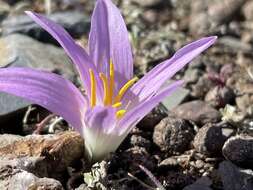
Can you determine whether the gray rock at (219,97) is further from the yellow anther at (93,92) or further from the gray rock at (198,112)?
the yellow anther at (93,92)

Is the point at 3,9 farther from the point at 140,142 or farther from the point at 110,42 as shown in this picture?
the point at 140,142

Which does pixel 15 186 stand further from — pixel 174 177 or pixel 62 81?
pixel 174 177

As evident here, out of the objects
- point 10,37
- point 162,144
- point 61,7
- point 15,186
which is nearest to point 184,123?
point 162,144

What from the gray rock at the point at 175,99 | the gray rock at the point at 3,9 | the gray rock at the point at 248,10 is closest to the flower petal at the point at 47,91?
the gray rock at the point at 175,99

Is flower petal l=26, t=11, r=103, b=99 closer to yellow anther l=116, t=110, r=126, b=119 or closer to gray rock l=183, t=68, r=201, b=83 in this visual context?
yellow anther l=116, t=110, r=126, b=119

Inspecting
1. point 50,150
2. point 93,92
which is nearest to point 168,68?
point 93,92

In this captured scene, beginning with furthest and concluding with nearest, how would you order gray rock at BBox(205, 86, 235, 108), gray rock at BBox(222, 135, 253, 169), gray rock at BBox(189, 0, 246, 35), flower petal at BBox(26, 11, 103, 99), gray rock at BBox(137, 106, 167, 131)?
gray rock at BBox(189, 0, 246, 35) < gray rock at BBox(205, 86, 235, 108) < gray rock at BBox(137, 106, 167, 131) < gray rock at BBox(222, 135, 253, 169) < flower petal at BBox(26, 11, 103, 99)

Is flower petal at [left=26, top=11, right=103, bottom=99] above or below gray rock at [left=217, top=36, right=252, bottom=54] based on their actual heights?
above

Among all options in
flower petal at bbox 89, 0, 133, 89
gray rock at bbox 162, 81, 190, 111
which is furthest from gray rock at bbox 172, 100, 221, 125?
flower petal at bbox 89, 0, 133, 89
